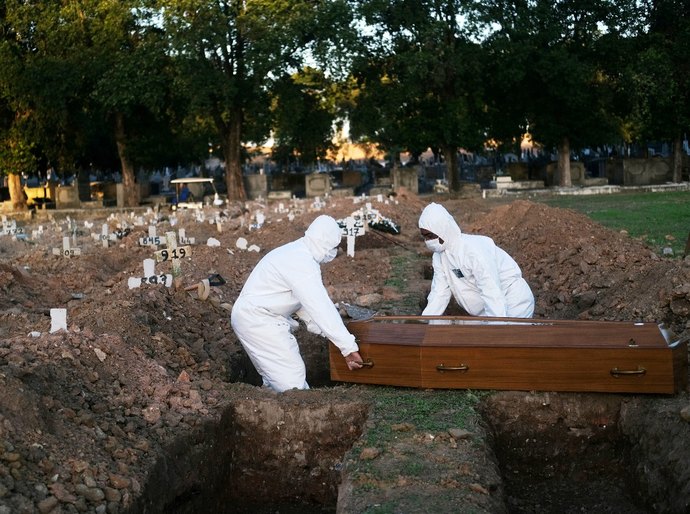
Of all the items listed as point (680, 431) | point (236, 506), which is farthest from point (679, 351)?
point (236, 506)

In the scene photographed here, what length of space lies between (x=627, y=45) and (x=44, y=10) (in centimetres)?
2088

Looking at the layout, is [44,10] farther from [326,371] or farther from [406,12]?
[326,371]

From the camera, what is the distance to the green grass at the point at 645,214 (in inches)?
623

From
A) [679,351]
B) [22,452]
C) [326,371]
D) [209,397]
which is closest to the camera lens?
[22,452]

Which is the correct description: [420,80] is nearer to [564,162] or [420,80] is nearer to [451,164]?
[451,164]

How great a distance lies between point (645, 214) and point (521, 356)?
1571cm

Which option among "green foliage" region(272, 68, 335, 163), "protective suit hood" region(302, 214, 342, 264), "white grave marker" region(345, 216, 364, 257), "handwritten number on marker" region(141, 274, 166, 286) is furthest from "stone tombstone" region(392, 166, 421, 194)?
"protective suit hood" region(302, 214, 342, 264)

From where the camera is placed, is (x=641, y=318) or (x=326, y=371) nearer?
(x=641, y=318)

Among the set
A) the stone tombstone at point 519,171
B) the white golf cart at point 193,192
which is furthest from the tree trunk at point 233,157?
the stone tombstone at point 519,171

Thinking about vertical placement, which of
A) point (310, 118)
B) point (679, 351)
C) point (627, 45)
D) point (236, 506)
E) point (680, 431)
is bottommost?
point (236, 506)

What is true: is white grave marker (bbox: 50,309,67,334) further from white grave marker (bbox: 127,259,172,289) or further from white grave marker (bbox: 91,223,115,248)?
white grave marker (bbox: 91,223,115,248)

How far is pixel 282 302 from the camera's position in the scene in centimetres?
800

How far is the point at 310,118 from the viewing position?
1444 inches

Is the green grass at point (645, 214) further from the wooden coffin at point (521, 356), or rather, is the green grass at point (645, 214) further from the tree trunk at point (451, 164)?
the wooden coffin at point (521, 356)
